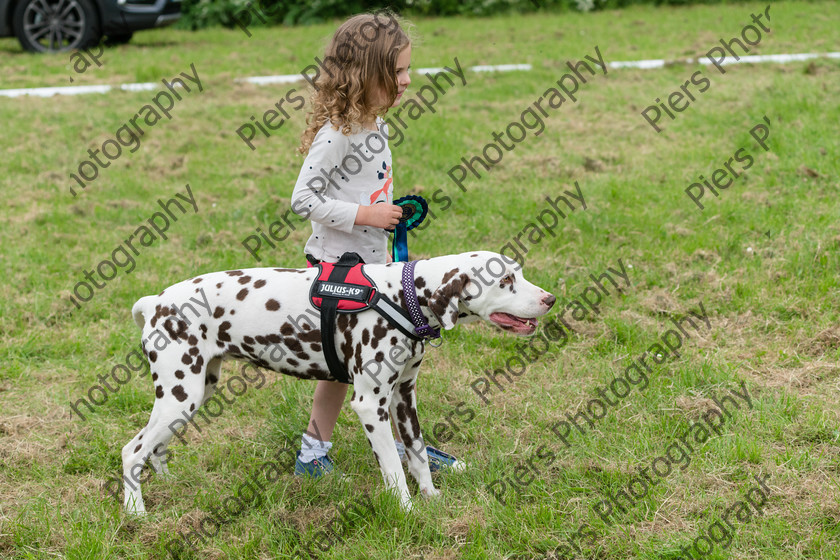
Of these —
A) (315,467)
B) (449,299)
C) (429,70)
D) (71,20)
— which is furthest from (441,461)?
(71,20)

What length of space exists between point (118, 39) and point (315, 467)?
11418 mm

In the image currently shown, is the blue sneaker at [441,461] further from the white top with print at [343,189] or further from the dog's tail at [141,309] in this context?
the dog's tail at [141,309]

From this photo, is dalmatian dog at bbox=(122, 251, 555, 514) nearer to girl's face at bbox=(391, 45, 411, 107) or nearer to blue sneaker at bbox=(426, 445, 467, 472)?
blue sneaker at bbox=(426, 445, 467, 472)

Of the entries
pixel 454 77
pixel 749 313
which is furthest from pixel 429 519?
pixel 454 77

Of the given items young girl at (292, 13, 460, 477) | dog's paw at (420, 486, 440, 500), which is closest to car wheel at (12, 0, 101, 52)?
young girl at (292, 13, 460, 477)

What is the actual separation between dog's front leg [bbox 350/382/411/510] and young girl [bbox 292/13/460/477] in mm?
685

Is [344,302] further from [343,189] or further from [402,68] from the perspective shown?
[402,68]

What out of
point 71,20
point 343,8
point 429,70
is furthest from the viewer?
point 343,8

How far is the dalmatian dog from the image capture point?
11.1ft

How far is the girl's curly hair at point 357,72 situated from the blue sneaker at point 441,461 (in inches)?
62.4

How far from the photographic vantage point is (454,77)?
35.1 ft

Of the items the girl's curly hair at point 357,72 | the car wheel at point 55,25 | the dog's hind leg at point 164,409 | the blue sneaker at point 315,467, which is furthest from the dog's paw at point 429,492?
the car wheel at point 55,25

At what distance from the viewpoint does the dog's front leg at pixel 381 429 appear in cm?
344

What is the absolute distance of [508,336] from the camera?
5.18 meters
